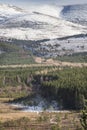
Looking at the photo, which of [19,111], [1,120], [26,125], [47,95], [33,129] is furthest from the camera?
[47,95]

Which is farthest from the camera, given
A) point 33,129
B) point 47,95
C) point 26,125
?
point 47,95

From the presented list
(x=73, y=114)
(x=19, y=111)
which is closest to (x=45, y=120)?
(x=73, y=114)

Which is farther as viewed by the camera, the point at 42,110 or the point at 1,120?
the point at 42,110

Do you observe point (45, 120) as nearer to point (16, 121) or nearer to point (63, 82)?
point (16, 121)

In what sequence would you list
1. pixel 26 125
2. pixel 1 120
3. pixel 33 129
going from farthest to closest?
pixel 1 120 < pixel 26 125 < pixel 33 129

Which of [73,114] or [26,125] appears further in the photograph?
[73,114]

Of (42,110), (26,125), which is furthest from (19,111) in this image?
(26,125)

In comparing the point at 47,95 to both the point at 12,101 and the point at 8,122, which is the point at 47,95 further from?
the point at 8,122

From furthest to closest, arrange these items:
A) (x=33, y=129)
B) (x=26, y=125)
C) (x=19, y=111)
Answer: (x=19, y=111) → (x=26, y=125) → (x=33, y=129)

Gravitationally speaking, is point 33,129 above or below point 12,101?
above
